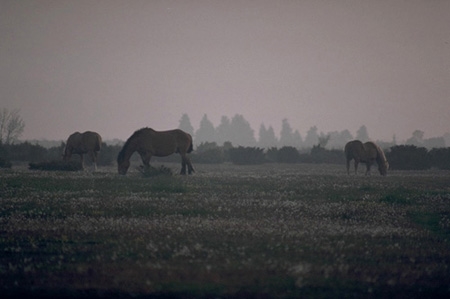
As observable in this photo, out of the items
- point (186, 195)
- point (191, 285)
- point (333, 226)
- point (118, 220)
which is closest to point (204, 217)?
point (118, 220)

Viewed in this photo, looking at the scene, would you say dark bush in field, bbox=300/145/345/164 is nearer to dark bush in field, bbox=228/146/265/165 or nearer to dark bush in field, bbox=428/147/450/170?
dark bush in field, bbox=228/146/265/165

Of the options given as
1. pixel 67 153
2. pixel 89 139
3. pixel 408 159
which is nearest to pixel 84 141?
pixel 89 139

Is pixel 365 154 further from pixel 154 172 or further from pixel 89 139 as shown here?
pixel 89 139

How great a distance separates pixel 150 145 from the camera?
29.3 meters

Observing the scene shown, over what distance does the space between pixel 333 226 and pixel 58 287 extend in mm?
7289

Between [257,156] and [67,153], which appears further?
[257,156]

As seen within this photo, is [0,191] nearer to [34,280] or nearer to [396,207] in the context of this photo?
[34,280]

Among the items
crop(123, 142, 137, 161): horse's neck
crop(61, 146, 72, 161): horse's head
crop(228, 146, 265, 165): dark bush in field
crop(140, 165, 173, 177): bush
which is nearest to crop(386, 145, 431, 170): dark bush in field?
crop(228, 146, 265, 165): dark bush in field

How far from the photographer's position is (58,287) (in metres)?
6.43

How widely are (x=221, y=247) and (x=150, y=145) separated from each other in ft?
69.6

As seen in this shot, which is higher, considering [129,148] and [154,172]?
[129,148]

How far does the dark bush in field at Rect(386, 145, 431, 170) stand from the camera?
163 feet

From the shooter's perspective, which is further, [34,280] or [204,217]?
[204,217]

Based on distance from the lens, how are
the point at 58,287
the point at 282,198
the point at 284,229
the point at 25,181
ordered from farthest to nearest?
the point at 25,181
the point at 282,198
the point at 284,229
the point at 58,287
